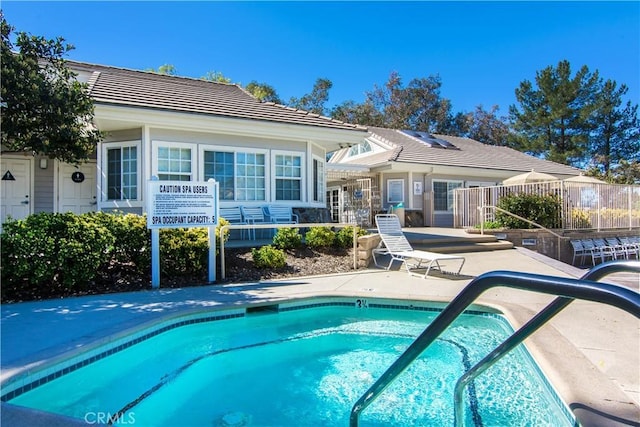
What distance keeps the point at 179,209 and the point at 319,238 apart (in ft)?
12.2

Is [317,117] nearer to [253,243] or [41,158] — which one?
[253,243]

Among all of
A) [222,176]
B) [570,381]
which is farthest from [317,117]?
[570,381]

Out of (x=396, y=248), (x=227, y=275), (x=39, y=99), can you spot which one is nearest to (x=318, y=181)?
(x=396, y=248)

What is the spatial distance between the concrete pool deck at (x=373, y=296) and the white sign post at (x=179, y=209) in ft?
2.43

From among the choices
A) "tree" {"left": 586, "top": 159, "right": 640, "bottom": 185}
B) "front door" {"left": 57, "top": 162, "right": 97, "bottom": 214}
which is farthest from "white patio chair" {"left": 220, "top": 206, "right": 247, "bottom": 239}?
"tree" {"left": 586, "top": 159, "right": 640, "bottom": 185}

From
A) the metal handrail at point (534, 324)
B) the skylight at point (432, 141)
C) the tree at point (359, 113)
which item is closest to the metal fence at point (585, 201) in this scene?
the skylight at point (432, 141)

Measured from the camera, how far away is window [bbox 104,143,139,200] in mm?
10453

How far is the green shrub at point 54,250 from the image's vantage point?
593cm

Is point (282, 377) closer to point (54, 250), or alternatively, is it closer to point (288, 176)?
point (54, 250)

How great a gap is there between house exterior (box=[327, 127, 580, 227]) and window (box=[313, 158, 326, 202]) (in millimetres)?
4059

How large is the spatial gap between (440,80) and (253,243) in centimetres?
3516

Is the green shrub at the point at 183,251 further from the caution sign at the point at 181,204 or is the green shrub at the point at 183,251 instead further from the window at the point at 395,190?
the window at the point at 395,190

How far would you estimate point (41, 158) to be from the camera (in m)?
10.8

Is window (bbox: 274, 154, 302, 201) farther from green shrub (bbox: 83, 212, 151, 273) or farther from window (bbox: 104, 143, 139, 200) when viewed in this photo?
green shrub (bbox: 83, 212, 151, 273)
